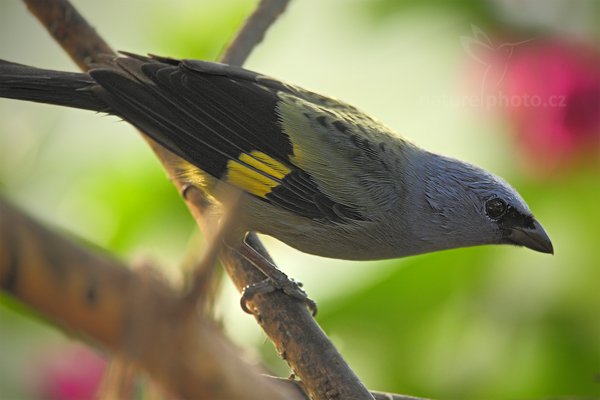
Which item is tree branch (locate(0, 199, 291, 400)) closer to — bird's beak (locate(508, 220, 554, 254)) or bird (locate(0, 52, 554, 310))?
bird (locate(0, 52, 554, 310))

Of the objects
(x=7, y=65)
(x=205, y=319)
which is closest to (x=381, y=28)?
(x=7, y=65)

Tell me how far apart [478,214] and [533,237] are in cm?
13

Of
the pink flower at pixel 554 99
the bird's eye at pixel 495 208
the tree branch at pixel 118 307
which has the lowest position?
the tree branch at pixel 118 307

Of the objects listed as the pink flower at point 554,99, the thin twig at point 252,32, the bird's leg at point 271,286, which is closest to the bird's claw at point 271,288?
the bird's leg at point 271,286

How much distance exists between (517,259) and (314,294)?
62cm

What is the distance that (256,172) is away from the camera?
1.60 m

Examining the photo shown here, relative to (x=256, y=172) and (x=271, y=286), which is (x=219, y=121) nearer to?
(x=256, y=172)

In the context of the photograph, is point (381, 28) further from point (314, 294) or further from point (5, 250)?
point (5, 250)

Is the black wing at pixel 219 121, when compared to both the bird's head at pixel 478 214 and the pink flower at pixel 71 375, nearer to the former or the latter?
the bird's head at pixel 478 214

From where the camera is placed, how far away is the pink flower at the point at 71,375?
166cm

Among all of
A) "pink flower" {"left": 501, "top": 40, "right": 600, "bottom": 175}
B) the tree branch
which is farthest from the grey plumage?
the tree branch

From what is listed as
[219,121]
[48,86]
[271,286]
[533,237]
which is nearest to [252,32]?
[219,121]

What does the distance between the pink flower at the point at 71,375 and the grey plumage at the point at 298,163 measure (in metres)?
0.44

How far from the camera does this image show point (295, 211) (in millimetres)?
1637
